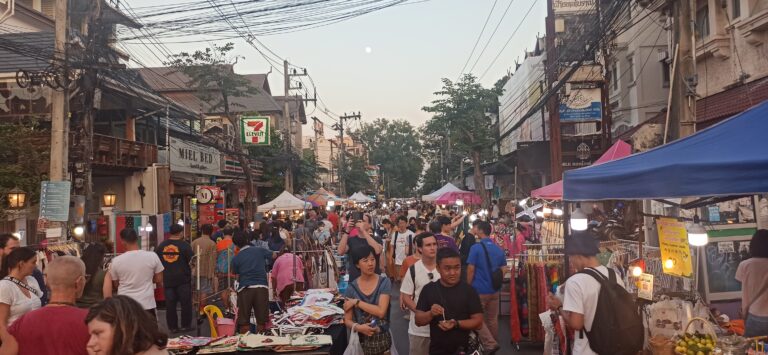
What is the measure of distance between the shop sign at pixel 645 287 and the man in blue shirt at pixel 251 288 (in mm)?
4980

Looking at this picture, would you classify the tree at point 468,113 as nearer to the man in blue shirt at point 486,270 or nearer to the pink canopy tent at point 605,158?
the pink canopy tent at point 605,158

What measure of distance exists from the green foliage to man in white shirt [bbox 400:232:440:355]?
13.2m

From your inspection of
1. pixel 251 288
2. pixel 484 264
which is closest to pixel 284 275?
pixel 251 288

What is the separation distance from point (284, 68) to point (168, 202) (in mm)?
13356

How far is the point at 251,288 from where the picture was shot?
8.59 metres

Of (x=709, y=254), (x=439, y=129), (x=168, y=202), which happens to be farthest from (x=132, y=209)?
(x=709, y=254)

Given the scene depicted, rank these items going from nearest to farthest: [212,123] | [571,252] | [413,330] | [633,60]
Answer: [571,252] < [413,330] < [633,60] < [212,123]

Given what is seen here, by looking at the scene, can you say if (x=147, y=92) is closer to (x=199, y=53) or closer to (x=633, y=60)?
(x=199, y=53)

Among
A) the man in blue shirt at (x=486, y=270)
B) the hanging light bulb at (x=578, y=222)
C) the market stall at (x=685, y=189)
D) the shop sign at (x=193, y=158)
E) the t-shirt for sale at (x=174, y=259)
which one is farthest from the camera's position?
the shop sign at (x=193, y=158)

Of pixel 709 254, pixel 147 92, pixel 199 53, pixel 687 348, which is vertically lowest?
pixel 687 348

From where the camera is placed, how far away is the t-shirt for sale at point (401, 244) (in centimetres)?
1382

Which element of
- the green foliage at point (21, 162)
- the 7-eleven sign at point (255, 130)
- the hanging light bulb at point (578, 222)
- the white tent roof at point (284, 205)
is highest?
the 7-eleven sign at point (255, 130)

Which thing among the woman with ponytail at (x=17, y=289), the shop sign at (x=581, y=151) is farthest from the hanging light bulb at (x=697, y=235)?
the shop sign at (x=581, y=151)

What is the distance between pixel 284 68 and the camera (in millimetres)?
34969
